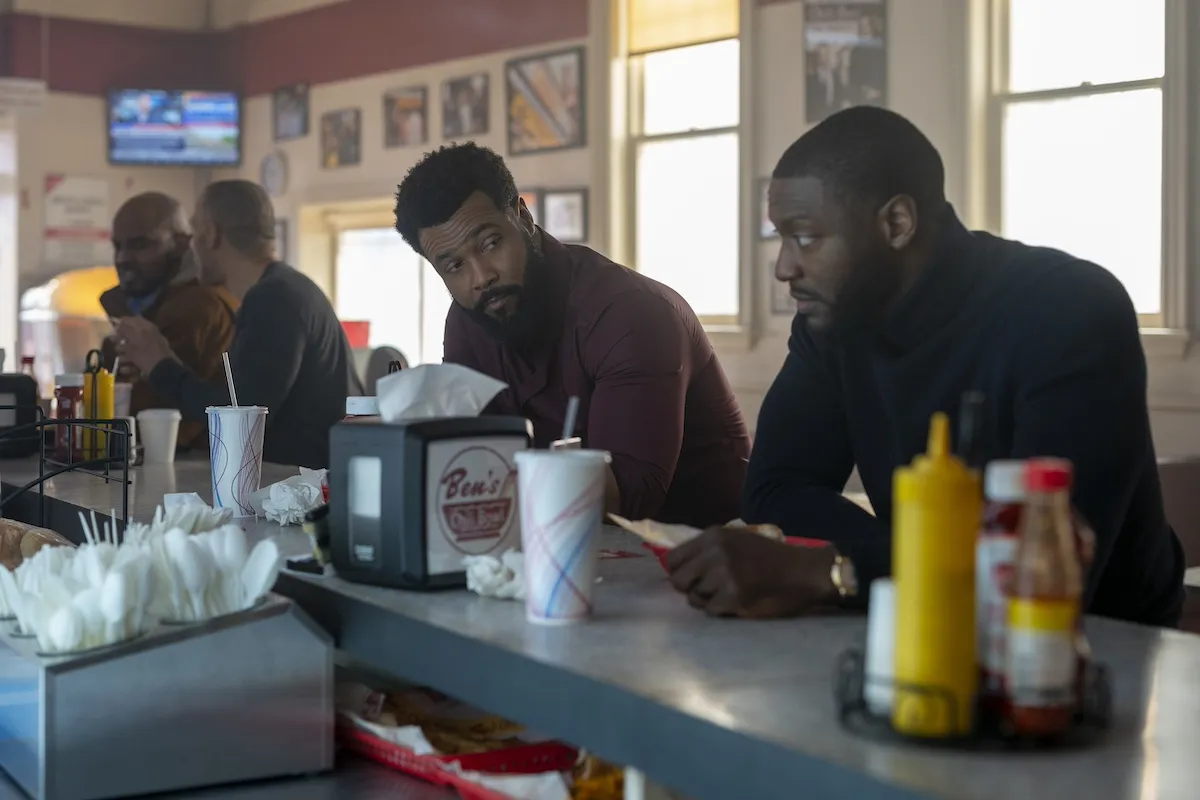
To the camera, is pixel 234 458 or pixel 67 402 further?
pixel 67 402

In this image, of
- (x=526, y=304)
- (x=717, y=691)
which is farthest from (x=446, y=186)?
(x=717, y=691)

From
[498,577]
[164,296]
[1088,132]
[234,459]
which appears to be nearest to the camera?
[498,577]

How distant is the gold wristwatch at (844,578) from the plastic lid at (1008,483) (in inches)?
16.4

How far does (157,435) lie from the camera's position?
10.1 ft

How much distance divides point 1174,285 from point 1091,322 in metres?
3.27

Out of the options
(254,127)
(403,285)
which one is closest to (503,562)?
(403,285)

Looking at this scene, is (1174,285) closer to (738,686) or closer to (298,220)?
(738,686)

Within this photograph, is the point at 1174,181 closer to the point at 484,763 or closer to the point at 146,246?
the point at 146,246

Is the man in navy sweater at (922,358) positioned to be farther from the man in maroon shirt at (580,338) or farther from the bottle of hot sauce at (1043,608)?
the bottle of hot sauce at (1043,608)

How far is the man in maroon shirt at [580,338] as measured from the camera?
218 cm

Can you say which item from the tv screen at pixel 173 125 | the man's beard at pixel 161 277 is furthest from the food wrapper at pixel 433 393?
the tv screen at pixel 173 125

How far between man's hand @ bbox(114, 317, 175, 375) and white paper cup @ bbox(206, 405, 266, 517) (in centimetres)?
153

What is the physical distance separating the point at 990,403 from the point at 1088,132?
351 centimetres

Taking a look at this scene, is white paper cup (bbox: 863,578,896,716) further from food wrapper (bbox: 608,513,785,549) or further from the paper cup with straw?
the paper cup with straw
